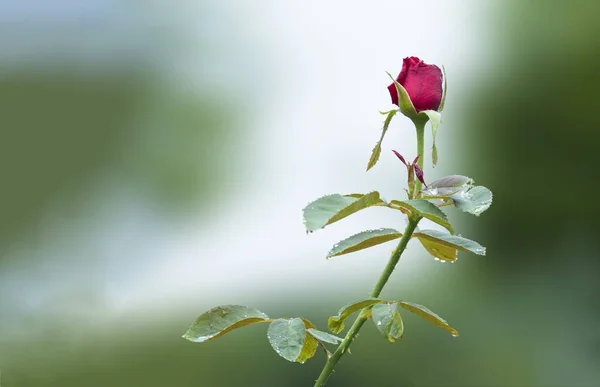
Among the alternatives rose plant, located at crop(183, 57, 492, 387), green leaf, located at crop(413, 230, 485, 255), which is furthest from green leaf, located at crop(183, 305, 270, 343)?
green leaf, located at crop(413, 230, 485, 255)

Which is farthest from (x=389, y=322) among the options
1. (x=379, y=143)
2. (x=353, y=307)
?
(x=379, y=143)

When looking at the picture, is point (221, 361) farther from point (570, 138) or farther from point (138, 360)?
point (570, 138)

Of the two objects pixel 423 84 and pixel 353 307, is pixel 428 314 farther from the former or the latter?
pixel 423 84

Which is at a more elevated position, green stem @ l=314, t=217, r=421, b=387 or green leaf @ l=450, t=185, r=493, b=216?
green leaf @ l=450, t=185, r=493, b=216

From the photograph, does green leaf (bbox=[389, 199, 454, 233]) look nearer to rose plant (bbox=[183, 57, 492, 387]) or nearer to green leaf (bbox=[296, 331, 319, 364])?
rose plant (bbox=[183, 57, 492, 387])

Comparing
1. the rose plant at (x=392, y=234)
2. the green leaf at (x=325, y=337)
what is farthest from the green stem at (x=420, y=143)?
the green leaf at (x=325, y=337)

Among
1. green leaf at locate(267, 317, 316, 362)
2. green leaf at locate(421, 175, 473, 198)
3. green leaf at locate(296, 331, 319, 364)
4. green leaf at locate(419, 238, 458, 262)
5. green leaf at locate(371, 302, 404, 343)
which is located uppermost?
green leaf at locate(421, 175, 473, 198)

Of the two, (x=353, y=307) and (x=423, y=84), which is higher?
(x=423, y=84)

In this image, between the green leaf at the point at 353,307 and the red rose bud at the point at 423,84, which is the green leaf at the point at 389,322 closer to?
the green leaf at the point at 353,307
